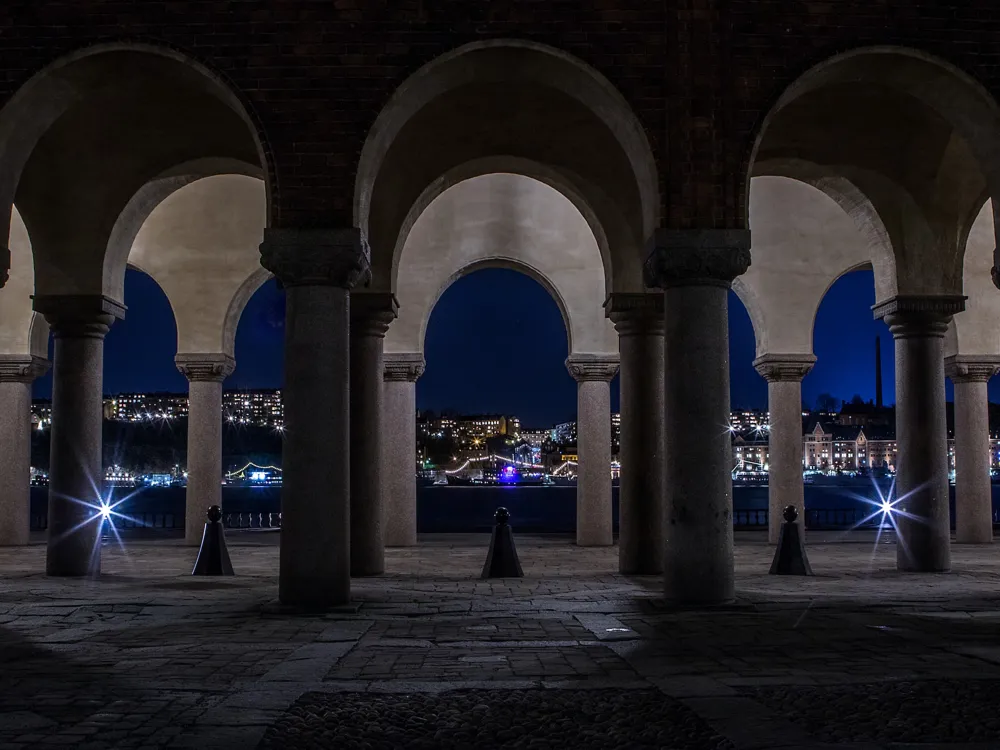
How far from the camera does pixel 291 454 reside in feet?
33.3

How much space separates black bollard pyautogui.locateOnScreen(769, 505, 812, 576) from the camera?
555 inches

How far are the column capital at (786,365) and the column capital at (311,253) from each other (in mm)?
11022

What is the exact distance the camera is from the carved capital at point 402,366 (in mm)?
19516

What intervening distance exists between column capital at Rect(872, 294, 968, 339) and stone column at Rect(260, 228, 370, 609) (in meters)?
A: 7.68

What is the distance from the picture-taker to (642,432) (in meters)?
13.8

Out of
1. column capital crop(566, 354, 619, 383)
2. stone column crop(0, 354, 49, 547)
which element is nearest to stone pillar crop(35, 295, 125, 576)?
stone column crop(0, 354, 49, 547)

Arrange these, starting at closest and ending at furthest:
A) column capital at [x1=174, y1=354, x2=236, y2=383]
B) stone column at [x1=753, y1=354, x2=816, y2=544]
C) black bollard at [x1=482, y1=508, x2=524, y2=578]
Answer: black bollard at [x1=482, y1=508, x2=524, y2=578] < stone column at [x1=753, y1=354, x2=816, y2=544] < column capital at [x1=174, y1=354, x2=236, y2=383]

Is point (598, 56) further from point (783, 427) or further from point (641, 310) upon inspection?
point (783, 427)

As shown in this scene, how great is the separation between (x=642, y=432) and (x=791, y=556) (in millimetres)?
2641

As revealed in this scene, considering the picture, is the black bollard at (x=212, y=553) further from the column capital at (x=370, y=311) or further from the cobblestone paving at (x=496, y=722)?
the cobblestone paving at (x=496, y=722)

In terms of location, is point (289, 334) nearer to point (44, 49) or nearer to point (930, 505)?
point (44, 49)

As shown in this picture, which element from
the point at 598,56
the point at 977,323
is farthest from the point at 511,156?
the point at 977,323

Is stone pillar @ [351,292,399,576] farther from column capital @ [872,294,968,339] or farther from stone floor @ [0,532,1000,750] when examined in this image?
column capital @ [872,294,968,339]

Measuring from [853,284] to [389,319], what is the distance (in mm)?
71660
